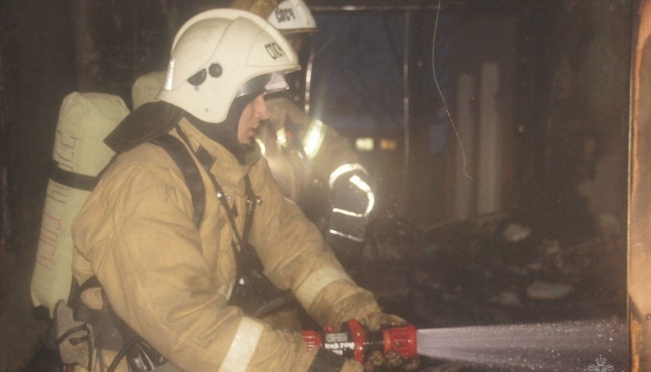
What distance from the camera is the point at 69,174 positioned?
290 centimetres

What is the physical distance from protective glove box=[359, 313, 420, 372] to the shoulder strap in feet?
2.71

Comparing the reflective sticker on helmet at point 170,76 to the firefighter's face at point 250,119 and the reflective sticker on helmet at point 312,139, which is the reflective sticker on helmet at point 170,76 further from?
the reflective sticker on helmet at point 312,139

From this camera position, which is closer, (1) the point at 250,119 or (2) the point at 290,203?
(1) the point at 250,119

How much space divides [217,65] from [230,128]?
25cm

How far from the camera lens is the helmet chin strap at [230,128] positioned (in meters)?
2.62

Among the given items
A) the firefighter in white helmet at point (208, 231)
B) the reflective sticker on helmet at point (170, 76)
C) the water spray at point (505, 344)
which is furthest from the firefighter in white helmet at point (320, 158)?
the reflective sticker on helmet at point (170, 76)

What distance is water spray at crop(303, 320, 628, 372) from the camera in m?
2.55

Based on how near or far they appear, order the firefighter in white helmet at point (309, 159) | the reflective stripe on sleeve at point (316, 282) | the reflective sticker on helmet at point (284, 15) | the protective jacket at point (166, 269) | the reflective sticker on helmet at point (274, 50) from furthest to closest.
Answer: the reflective sticker on helmet at point (284, 15)
the firefighter in white helmet at point (309, 159)
the reflective stripe on sleeve at point (316, 282)
the reflective sticker on helmet at point (274, 50)
the protective jacket at point (166, 269)

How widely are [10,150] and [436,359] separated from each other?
3130mm

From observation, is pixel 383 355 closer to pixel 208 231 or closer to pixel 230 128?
pixel 208 231

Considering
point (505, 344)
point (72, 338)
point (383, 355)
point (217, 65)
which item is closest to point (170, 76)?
point (217, 65)

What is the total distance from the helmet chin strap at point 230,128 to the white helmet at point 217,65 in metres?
0.03

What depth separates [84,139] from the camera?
9.40 ft

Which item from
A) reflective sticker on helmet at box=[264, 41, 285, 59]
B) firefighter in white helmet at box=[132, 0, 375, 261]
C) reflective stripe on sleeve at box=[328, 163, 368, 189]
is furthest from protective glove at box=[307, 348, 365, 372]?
reflective stripe on sleeve at box=[328, 163, 368, 189]
